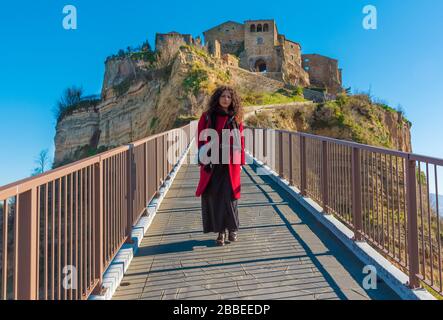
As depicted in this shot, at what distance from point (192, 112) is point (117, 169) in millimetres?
27785

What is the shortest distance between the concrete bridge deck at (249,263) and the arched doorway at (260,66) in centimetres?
5842

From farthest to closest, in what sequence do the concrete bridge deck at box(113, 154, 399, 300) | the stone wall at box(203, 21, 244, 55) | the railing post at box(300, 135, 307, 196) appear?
the stone wall at box(203, 21, 244, 55), the railing post at box(300, 135, 307, 196), the concrete bridge deck at box(113, 154, 399, 300)

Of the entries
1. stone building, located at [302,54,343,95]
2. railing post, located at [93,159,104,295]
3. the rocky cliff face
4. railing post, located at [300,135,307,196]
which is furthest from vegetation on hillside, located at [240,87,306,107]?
railing post, located at [93,159,104,295]

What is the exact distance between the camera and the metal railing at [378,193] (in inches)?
132

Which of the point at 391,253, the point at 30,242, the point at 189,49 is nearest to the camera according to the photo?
the point at 30,242

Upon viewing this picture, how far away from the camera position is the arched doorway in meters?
62.2

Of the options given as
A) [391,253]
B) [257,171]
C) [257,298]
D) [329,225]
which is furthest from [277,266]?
[257,171]

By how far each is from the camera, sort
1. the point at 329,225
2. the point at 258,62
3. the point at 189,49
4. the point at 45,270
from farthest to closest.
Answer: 1. the point at 258,62
2. the point at 189,49
3. the point at 329,225
4. the point at 45,270

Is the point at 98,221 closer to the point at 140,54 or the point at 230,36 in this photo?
the point at 140,54

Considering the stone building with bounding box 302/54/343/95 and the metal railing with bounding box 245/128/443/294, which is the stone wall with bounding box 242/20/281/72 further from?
the metal railing with bounding box 245/128/443/294

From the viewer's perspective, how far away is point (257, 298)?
3.25 meters

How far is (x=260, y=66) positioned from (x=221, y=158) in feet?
200

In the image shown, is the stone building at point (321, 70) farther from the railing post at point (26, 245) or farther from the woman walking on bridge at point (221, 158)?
the railing post at point (26, 245)

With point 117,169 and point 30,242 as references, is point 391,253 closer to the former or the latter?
point 117,169
